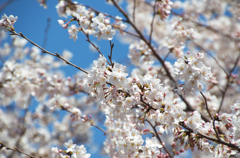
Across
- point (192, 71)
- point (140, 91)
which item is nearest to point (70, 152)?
point (140, 91)

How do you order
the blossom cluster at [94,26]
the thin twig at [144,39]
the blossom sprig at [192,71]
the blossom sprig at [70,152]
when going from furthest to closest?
the thin twig at [144,39], the blossom sprig at [70,152], the blossom cluster at [94,26], the blossom sprig at [192,71]

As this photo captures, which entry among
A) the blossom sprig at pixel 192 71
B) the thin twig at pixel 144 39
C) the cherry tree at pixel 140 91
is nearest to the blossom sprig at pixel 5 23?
the cherry tree at pixel 140 91

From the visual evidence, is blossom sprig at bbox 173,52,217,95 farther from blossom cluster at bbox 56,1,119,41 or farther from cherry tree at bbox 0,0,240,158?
blossom cluster at bbox 56,1,119,41

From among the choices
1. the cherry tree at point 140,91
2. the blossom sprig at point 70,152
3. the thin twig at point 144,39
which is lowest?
the blossom sprig at point 70,152

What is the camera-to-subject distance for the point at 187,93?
1920 millimetres

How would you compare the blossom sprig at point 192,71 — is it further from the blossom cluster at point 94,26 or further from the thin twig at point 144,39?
the thin twig at point 144,39

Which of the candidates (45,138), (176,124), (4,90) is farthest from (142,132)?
(45,138)

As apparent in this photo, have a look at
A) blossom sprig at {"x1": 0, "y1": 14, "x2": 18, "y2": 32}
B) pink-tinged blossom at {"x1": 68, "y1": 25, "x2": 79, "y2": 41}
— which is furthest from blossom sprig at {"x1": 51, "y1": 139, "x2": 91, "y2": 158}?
blossom sprig at {"x1": 0, "y1": 14, "x2": 18, "y2": 32}

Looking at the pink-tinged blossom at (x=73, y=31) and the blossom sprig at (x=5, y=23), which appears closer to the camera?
the blossom sprig at (x=5, y=23)

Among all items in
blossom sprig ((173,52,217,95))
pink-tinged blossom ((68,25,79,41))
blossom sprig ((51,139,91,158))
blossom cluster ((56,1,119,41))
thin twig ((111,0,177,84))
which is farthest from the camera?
thin twig ((111,0,177,84))

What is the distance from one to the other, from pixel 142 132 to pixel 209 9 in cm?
807

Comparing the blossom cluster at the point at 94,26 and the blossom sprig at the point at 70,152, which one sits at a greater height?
the blossom cluster at the point at 94,26

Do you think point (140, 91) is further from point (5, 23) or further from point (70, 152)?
point (5, 23)

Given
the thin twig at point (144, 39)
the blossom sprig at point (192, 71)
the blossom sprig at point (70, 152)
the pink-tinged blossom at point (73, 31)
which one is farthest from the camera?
the thin twig at point (144, 39)
